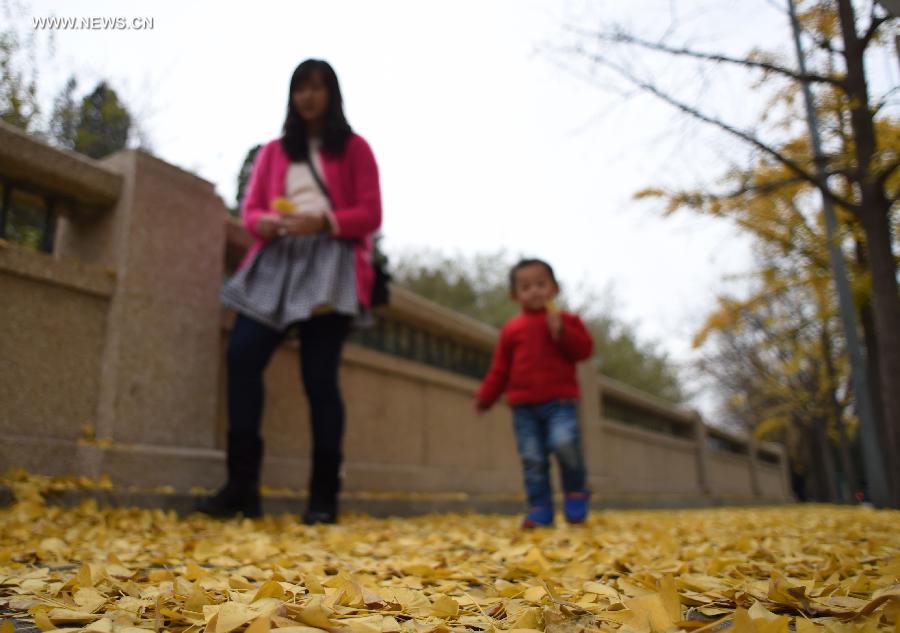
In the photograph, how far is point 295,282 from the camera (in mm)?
3105

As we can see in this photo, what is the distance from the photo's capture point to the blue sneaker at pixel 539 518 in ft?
11.4

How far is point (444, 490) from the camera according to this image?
225 inches

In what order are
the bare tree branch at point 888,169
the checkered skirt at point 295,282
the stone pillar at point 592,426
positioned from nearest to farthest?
the checkered skirt at point 295,282, the bare tree branch at point 888,169, the stone pillar at point 592,426

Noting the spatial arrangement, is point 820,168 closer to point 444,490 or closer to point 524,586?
point 444,490

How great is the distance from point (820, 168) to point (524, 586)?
231 inches

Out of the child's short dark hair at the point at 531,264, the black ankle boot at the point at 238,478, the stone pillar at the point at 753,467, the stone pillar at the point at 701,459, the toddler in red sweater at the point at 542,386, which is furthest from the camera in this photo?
the stone pillar at the point at 753,467

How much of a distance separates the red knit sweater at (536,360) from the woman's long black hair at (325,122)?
1.43 m

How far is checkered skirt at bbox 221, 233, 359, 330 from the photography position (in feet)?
9.97

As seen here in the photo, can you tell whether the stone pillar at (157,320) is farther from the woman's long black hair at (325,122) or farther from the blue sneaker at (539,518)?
the blue sneaker at (539,518)

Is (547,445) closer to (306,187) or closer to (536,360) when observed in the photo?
(536,360)

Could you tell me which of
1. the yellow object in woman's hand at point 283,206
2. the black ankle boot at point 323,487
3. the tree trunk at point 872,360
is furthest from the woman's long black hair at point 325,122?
the tree trunk at point 872,360

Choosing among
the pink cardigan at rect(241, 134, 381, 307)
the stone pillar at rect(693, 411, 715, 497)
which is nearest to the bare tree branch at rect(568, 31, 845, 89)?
the pink cardigan at rect(241, 134, 381, 307)

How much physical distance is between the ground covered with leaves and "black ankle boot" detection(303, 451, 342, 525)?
0.96 feet

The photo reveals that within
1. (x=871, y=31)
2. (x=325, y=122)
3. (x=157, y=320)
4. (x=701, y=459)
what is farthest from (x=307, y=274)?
(x=701, y=459)
